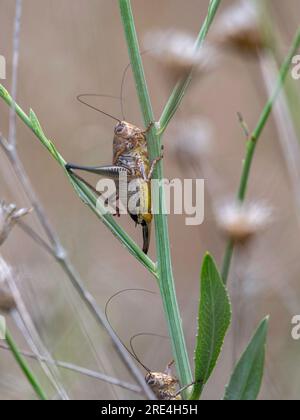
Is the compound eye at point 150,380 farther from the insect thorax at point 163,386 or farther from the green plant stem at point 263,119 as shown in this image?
the green plant stem at point 263,119

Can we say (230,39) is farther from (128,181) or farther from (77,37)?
(77,37)

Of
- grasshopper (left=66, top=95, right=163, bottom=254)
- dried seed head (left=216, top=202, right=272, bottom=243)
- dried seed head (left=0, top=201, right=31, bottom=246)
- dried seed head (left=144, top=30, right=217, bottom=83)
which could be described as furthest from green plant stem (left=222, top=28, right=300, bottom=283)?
dried seed head (left=0, top=201, right=31, bottom=246)

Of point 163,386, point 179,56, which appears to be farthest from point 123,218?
point 163,386

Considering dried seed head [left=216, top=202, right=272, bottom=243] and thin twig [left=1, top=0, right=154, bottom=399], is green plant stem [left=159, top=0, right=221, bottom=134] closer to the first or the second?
thin twig [left=1, top=0, right=154, bottom=399]

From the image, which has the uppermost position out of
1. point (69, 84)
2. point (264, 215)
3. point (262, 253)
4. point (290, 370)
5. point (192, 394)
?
point (69, 84)

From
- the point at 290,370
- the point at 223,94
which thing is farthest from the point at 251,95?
the point at 290,370
